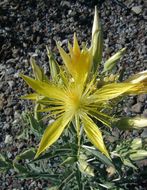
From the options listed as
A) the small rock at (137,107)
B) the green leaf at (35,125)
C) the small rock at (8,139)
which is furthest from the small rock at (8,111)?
the green leaf at (35,125)

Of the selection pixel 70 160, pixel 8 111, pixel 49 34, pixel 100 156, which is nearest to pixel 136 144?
pixel 100 156

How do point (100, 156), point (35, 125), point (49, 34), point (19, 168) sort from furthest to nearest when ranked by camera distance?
point (49, 34), point (19, 168), point (35, 125), point (100, 156)

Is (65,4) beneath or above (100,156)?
above

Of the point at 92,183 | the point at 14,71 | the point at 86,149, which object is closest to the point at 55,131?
the point at 86,149

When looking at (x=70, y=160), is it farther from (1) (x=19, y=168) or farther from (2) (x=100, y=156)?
(1) (x=19, y=168)

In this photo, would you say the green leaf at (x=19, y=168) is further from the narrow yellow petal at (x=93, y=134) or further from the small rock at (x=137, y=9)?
the small rock at (x=137, y=9)

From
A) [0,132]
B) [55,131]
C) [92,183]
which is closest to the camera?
[55,131]

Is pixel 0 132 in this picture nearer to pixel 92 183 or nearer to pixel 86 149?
pixel 92 183

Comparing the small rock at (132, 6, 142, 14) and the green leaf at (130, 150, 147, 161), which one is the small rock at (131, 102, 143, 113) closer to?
the small rock at (132, 6, 142, 14)
